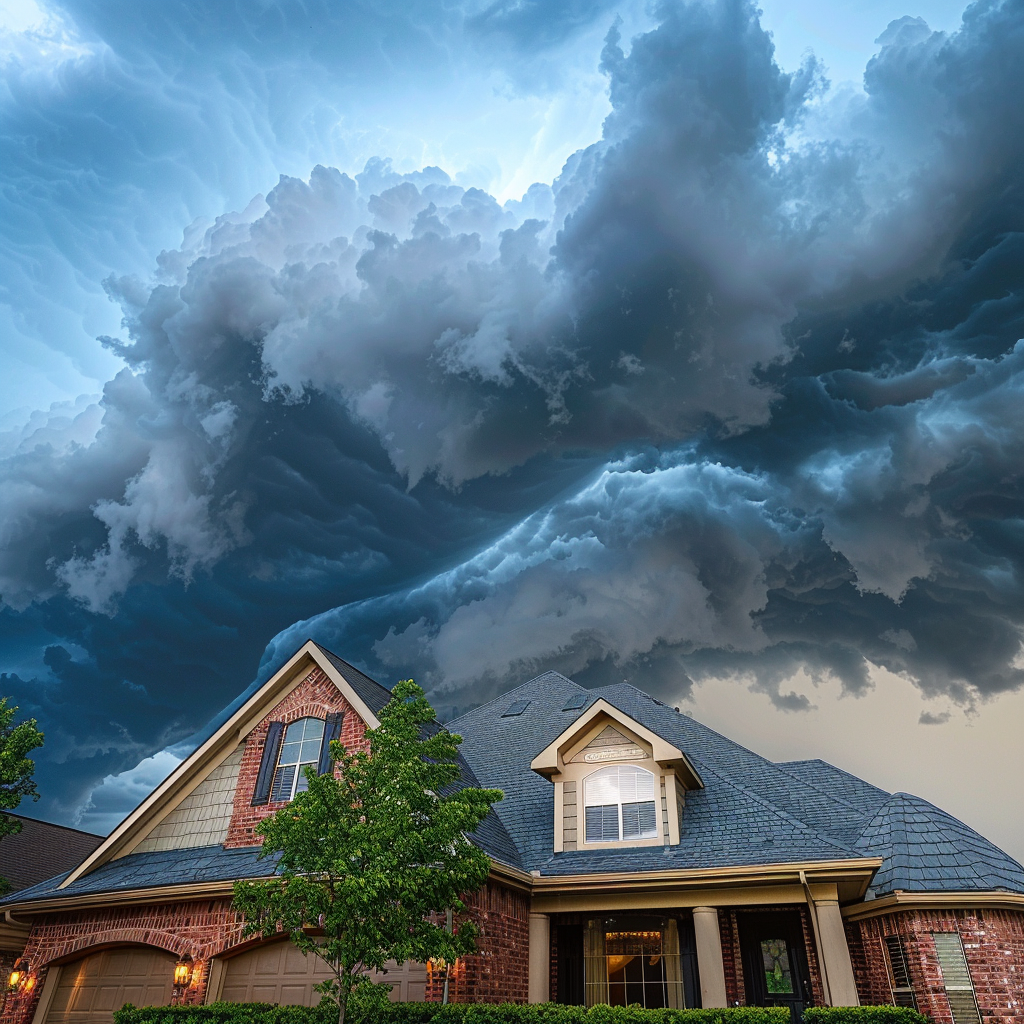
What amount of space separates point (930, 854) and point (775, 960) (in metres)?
3.79

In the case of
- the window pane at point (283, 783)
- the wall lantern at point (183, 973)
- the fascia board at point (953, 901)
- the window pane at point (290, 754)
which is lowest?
the wall lantern at point (183, 973)

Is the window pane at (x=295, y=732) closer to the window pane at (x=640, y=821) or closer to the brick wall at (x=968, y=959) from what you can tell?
the window pane at (x=640, y=821)

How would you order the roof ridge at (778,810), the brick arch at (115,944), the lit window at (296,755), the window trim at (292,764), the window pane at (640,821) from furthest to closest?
the lit window at (296,755) → the window trim at (292,764) → the window pane at (640,821) → the brick arch at (115,944) → the roof ridge at (778,810)

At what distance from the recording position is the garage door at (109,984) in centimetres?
1460

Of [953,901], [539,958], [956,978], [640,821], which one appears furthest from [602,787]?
[956,978]

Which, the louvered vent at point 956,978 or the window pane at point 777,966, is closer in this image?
the louvered vent at point 956,978

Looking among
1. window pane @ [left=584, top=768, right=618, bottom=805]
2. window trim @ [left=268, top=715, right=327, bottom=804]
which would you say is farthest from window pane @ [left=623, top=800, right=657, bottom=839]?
window trim @ [left=268, top=715, right=327, bottom=804]

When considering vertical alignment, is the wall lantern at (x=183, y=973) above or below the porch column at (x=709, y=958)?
below

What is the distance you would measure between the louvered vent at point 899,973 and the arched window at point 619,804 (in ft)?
15.5

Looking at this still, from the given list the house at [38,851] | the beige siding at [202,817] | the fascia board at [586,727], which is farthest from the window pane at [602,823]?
the house at [38,851]

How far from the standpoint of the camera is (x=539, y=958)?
14.7 metres

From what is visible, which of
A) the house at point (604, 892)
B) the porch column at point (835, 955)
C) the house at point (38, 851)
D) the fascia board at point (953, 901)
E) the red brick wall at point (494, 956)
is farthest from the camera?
the house at point (38, 851)

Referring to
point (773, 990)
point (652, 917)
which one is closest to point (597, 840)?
point (652, 917)

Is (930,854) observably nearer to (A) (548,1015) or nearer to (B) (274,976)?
(A) (548,1015)
